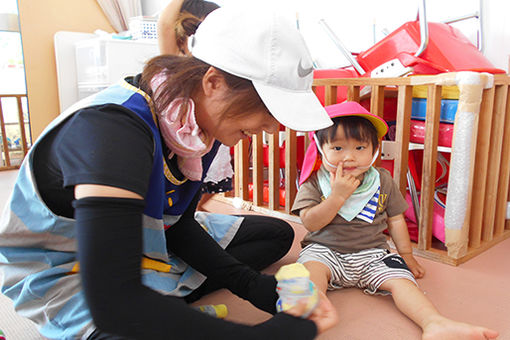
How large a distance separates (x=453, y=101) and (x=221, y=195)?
39.8 inches

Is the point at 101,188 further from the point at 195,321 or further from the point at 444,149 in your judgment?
the point at 444,149

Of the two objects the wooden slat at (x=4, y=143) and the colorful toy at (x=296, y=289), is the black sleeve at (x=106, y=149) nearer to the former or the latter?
the colorful toy at (x=296, y=289)

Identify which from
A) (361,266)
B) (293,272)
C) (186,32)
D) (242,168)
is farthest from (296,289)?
(242,168)

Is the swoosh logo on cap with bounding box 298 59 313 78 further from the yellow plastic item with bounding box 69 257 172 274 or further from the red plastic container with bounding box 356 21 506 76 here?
the red plastic container with bounding box 356 21 506 76

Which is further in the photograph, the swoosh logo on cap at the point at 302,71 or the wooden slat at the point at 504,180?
the wooden slat at the point at 504,180

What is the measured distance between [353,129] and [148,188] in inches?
24.3

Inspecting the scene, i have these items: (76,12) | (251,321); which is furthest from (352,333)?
(76,12)

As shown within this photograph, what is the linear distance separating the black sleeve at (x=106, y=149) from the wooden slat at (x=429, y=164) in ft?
2.91

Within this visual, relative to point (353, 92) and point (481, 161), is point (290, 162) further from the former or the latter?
point (481, 161)

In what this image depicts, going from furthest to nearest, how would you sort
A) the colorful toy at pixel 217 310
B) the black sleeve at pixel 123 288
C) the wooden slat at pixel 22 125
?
the wooden slat at pixel 22 125 → the colorful toy at pixel 217 310 → the black sleeve at pixel 123 288

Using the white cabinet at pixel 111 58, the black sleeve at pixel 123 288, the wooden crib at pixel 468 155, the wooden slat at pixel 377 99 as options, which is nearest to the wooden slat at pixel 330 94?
the wooden crib at pixel 468 155

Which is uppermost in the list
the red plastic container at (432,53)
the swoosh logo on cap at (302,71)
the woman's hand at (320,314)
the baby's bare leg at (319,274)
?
the red plastic container at (432,53)

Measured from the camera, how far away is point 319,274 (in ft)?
3.21

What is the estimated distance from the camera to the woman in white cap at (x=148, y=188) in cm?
48
